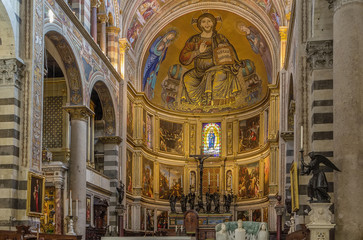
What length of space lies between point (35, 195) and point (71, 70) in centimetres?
717

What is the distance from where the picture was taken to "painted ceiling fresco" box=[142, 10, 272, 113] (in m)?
34.9

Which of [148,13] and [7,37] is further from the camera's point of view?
[148,13]

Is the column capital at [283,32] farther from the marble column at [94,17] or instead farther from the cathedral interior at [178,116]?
the marble column at [94,17]

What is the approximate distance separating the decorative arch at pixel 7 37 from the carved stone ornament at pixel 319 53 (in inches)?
334

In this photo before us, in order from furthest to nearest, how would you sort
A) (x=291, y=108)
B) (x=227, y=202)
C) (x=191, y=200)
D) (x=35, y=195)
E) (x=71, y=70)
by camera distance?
(x=227, y=202)
(x=191, y=200)
(x=291, y=108)
(x=71, y=70)
(x=35, y=195)

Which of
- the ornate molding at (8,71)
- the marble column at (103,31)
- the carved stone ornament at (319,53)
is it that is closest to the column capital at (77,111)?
the marble column at (103,31)

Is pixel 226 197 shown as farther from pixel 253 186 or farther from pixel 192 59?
pixel 192 59

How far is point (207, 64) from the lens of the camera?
37.8 metres

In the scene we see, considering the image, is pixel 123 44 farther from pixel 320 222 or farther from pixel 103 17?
pixel 320 222

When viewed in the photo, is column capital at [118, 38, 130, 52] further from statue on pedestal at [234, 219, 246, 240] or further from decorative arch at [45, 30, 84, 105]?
statue on pedestal at [234, 219, 246, 240]

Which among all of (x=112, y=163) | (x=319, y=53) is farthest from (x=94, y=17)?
(x=319, y=53)

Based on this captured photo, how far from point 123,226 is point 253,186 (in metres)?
9.91

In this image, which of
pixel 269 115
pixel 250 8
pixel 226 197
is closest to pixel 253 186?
pixel 226 197

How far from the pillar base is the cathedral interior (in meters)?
0.03
